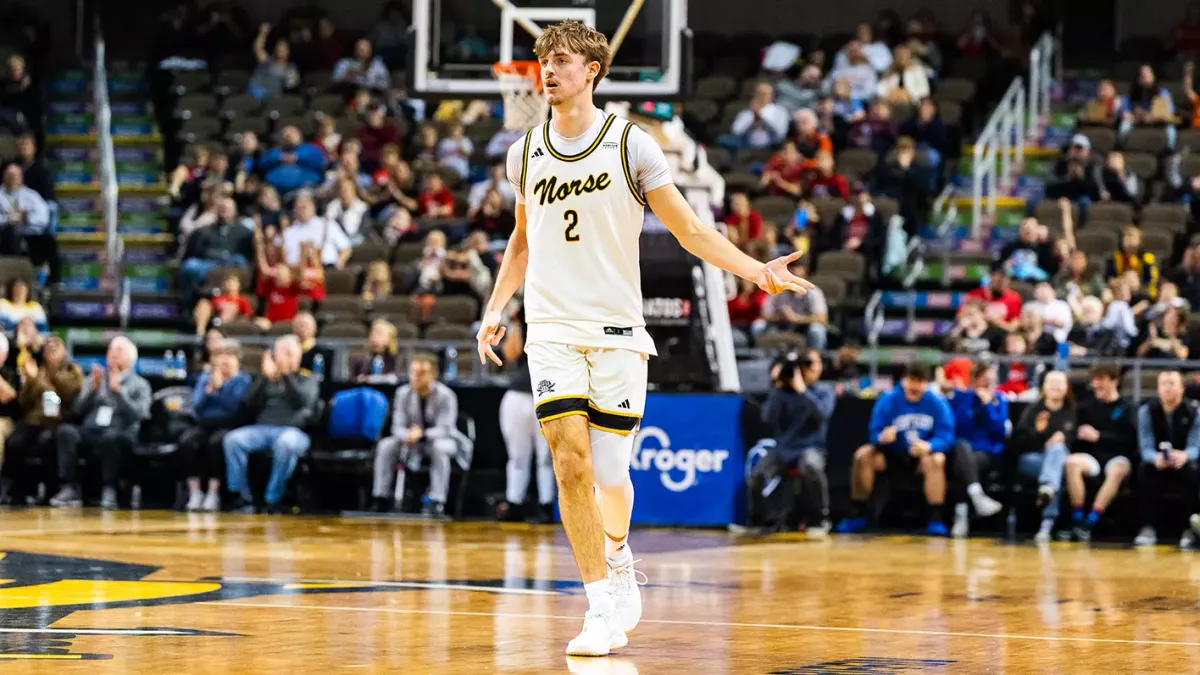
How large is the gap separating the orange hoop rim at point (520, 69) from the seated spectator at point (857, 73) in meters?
9.53

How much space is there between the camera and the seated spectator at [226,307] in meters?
20.3

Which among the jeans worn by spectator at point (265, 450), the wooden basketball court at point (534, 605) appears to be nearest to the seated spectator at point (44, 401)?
the jeans worn by spectator at point (265, 450)

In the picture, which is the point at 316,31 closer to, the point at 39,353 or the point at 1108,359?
the point at 39,353

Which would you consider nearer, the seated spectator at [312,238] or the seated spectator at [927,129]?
the seated spectator at [312,238]

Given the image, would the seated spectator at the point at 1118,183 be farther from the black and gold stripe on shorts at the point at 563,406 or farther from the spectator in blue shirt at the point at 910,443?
the black and gold stripe on shorts at the point at 563,406

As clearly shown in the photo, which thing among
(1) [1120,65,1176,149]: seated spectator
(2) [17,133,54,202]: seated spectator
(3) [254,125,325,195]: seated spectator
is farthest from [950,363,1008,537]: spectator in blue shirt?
(2) [17,133,54,202]: seated spectator

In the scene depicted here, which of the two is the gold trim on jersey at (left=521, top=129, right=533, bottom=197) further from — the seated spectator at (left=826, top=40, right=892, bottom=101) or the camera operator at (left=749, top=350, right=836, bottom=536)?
the seated spectator at (left=826, top=40, right=892, bottom=101)

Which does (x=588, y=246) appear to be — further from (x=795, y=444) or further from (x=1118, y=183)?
(x=1118, y=183)

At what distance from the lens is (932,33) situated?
26391 mm

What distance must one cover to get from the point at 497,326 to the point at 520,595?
6.96ft

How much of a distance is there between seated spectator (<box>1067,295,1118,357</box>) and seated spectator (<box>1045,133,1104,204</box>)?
3.54 metres

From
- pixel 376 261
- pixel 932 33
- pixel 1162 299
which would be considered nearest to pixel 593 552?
pixel 1162 299

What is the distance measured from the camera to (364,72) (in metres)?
26.5

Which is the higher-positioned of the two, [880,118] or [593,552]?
[880,118]
